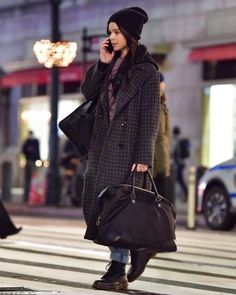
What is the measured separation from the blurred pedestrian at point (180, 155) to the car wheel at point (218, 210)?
273 inches

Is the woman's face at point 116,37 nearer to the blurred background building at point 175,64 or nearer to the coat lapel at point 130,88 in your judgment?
the coat lapel at point 130,88

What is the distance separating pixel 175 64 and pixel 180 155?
318 centimetres

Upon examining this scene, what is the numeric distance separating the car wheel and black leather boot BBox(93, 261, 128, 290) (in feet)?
28.3

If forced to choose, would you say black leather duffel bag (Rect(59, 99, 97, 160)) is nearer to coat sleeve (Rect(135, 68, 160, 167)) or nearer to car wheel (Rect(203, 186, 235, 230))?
coat sleeve (Rect(135, 68, 160, 167))

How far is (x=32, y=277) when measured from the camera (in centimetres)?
797

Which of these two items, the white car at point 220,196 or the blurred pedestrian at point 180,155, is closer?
the white car at point 220,196

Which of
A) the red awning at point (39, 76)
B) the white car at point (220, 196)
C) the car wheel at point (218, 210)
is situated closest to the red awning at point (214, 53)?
the red awning at point (39, 76)

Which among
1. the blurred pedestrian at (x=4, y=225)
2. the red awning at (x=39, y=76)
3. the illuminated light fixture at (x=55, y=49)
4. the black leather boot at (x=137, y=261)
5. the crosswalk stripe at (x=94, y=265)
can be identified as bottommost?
the crosswalk stripe at (x=94, y=265)

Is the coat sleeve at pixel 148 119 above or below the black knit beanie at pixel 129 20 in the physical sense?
below

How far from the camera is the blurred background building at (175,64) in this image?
24297 mm

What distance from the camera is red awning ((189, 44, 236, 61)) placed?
77.9ft

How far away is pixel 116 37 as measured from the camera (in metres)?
7.21

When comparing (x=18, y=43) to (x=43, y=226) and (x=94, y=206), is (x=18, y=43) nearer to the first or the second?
(x=43, y=226)

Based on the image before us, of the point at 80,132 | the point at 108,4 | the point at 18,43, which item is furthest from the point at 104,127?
the point at 18,43
